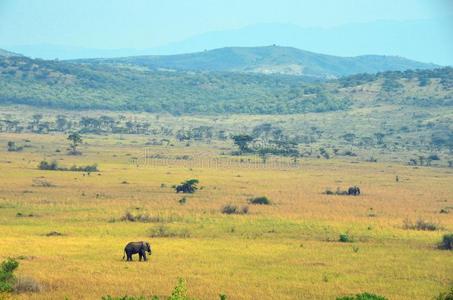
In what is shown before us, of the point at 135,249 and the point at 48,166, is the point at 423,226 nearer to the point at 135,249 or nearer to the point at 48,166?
the point at 135,249

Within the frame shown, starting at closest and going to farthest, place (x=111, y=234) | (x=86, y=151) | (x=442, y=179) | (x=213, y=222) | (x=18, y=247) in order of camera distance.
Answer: (x=18, y=247), (x=111, y=234), (x=213, y=222), (x=442, y=179), (x=86, y=151)

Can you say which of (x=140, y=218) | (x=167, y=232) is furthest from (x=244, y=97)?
(x=167, y=232)

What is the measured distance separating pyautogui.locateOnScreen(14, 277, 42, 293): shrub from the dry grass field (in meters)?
0.28

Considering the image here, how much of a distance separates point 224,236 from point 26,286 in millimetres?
12343

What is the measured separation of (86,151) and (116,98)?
96.4 m

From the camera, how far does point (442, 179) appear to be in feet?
232

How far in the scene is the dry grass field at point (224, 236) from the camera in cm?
2452

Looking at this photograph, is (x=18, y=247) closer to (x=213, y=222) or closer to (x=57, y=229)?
(x=57, y=229)

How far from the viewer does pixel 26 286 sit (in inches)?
913

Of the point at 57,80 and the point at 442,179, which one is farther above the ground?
the point at 57,80

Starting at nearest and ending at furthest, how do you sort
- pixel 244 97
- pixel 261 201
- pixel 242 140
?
pixel 261 201 < pixel 242 140 < pixel 244 97

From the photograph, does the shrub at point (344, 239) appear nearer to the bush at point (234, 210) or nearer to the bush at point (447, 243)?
the bush at point (447, 243)

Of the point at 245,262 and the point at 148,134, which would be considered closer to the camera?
the point at 245,262

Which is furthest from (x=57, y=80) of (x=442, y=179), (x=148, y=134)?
(x=442, y=179)
